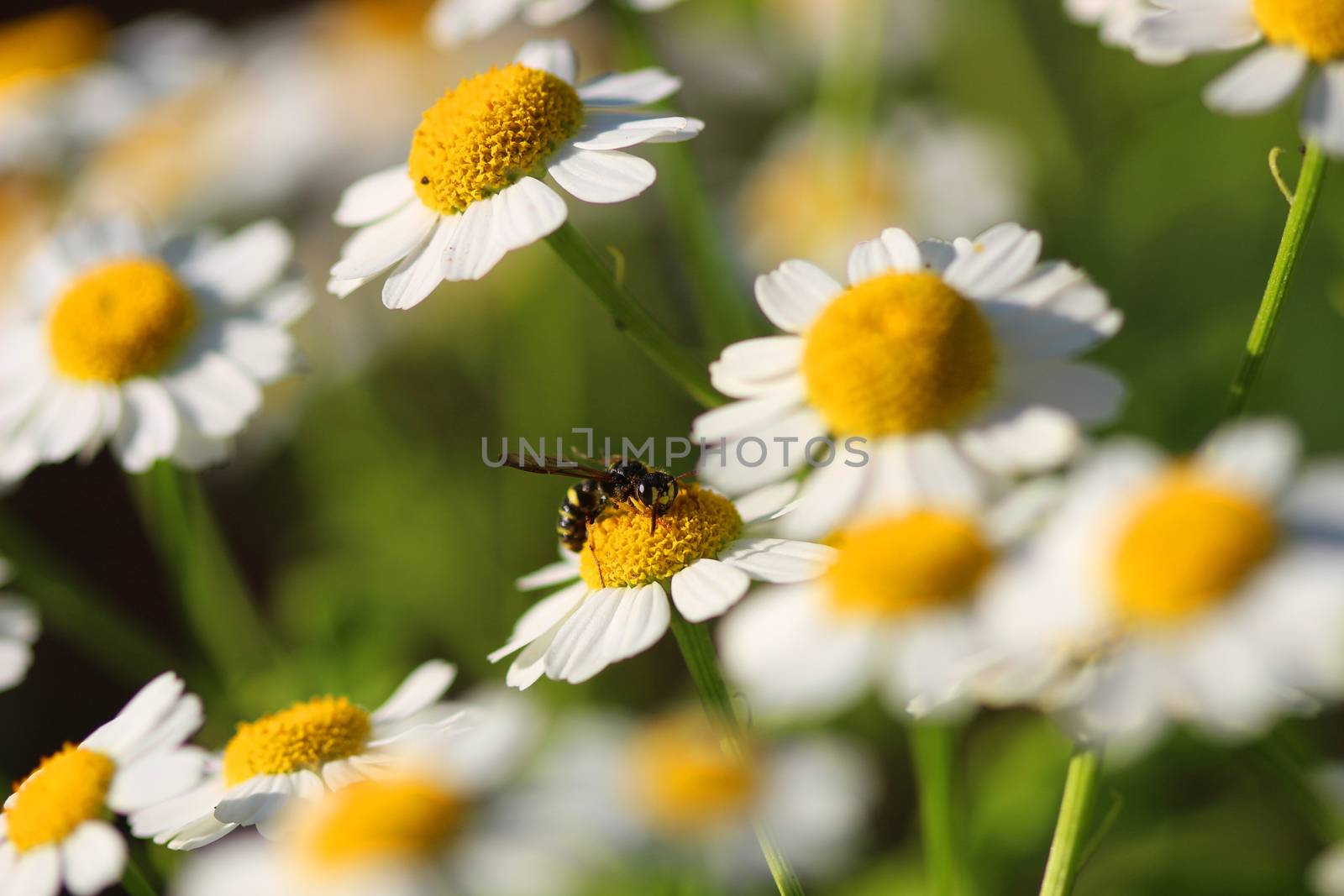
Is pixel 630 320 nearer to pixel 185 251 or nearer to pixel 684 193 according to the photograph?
pixel 684 193

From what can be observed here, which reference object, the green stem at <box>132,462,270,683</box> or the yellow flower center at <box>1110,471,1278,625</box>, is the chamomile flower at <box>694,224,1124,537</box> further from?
the green stem at <box>132,462,270,683</box>

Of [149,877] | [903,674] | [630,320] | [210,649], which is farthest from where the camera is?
[210,649]

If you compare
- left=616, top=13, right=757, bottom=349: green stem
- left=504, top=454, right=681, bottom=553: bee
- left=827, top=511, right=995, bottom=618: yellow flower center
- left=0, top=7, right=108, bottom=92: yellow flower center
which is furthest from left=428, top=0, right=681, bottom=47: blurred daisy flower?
left=0, top=7, right=108, bottom=92: yellow flower center

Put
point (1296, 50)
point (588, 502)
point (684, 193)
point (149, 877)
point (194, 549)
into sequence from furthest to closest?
point (684, 193) < point (194, 549) < point (149, 877) < point (588, 502) < point (1296, 50)

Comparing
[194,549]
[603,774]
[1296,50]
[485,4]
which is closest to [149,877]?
[194,549]

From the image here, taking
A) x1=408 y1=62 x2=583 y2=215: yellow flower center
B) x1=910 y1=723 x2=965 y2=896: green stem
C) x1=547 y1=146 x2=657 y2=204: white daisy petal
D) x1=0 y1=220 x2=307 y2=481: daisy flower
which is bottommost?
x1=910 y1=723 x2=965 y2=896: green stem

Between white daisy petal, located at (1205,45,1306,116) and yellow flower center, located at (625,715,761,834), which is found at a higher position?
white daisy petal, located at (1205,45,1306,116)

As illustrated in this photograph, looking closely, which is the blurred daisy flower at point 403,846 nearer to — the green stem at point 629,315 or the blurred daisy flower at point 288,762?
the blurred daisy flower at point 288,762

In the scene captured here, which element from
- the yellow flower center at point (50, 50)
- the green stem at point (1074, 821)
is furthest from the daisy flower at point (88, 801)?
the yellow flower center at point (50, 50)
